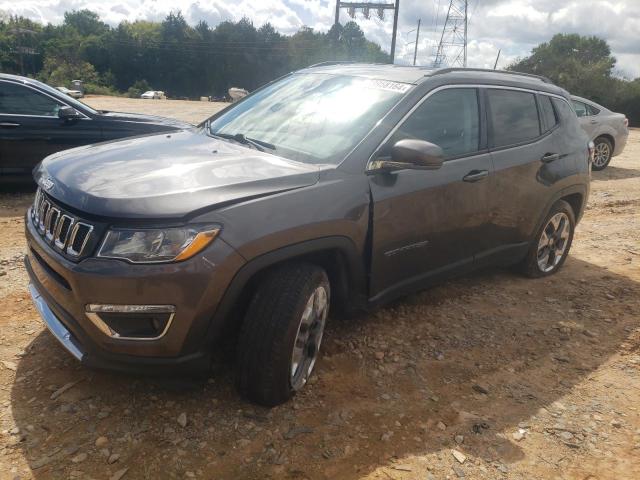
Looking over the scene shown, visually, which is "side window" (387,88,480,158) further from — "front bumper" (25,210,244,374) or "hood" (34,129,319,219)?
"front bumper" (25,210,244,374)

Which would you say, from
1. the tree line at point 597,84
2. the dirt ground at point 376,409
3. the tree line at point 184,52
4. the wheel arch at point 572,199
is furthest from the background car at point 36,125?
the tree line at point 184,52

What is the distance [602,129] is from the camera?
1085cm

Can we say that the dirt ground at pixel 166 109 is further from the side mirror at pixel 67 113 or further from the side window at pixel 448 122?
the side window at pixel 448 122

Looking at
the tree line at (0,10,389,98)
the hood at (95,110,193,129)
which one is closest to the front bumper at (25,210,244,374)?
the hood at (95,110,193,129)

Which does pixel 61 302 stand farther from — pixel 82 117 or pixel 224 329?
pixel 82 117

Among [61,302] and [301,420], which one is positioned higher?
[61,302]

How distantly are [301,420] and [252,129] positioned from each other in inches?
73.1

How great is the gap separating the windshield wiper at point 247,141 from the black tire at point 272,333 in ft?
2.85

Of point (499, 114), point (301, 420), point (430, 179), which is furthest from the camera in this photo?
point (499, 114)

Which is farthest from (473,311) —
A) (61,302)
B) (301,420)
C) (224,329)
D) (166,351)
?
(61,302)

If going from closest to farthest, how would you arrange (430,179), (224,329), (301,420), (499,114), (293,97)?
(224,329)
(301,420)
(430,179)
(293,97)
(499,114)

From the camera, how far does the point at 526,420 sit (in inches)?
113

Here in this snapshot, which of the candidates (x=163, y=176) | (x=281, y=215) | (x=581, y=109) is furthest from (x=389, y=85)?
(x=581, y=109)

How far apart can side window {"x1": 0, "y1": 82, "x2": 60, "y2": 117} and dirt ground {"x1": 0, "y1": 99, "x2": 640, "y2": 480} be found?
3.30 metres
